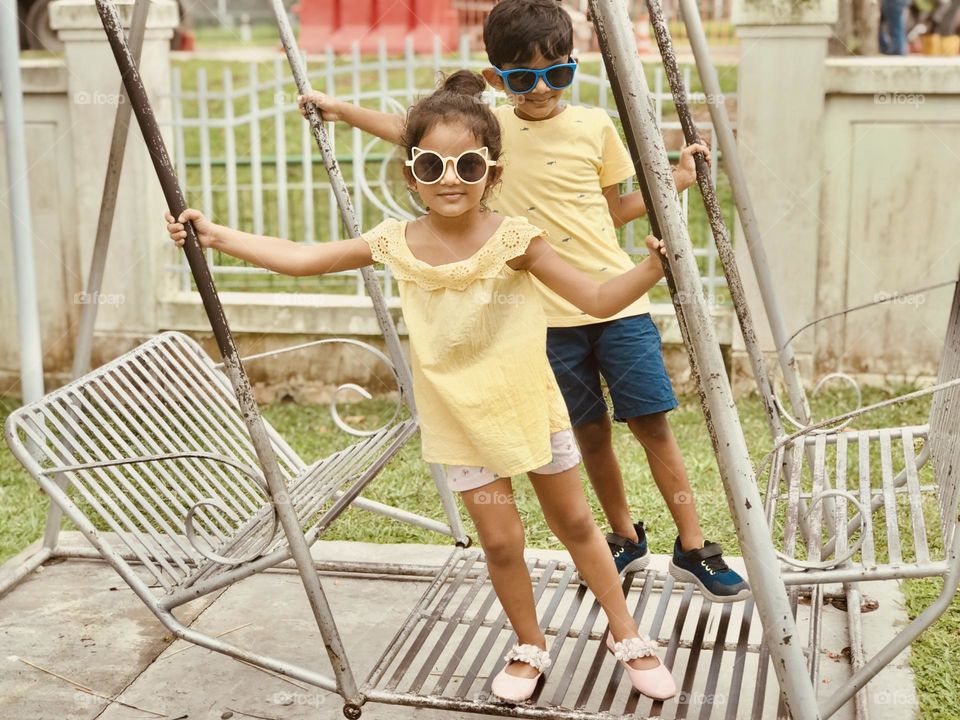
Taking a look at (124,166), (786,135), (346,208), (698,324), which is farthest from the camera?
(124,166)

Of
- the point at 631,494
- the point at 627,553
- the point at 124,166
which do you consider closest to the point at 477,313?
the point at 627,553

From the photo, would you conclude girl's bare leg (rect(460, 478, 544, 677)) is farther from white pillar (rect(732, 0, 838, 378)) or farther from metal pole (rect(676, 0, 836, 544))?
white pillar (rect(732, 0, 838, 378))

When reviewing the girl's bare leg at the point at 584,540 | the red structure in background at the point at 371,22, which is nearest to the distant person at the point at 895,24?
the red structure in background at the point at 371,22

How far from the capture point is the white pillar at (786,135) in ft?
18.0

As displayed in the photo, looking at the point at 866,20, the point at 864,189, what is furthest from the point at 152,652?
the point at 866,20

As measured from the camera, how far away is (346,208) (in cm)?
350

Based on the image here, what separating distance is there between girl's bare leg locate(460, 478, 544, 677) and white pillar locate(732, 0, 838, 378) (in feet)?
9.59

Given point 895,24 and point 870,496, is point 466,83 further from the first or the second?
point 895,24

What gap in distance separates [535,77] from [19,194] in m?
2.04

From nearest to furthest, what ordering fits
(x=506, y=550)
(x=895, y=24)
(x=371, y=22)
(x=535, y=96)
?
(x=506, y=550), (x=535, y=96), (x=895, y=24), (x=371, y=22)

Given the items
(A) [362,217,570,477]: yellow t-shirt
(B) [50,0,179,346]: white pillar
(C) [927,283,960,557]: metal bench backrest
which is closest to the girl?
(A) [362,217,570,477]: yellow t-shirt

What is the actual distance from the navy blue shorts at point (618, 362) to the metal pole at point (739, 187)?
0.40 metres

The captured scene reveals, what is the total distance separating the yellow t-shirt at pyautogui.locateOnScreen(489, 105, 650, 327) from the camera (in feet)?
10.2

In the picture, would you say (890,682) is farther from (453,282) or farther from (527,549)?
(453,282)
